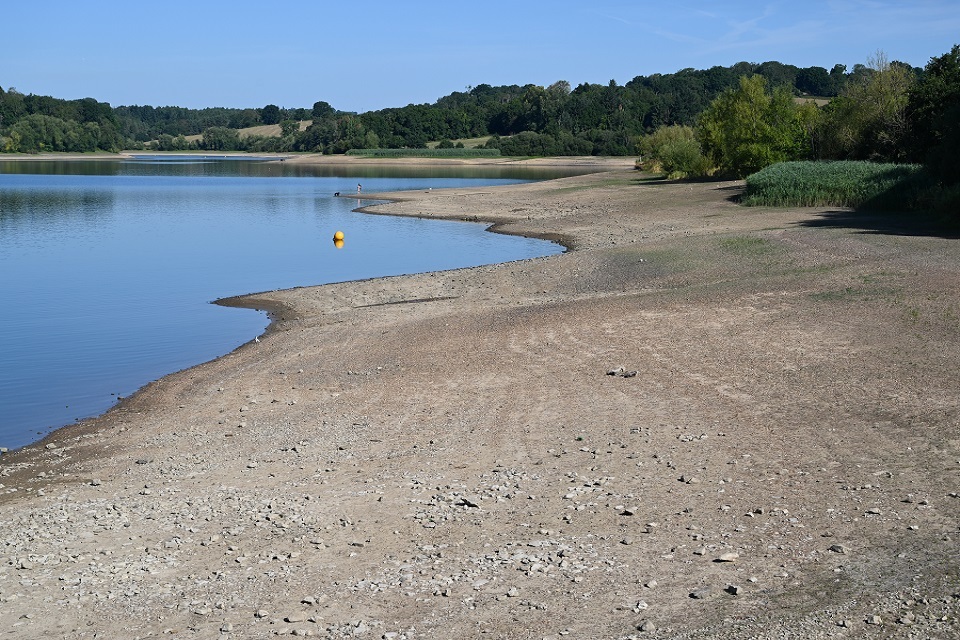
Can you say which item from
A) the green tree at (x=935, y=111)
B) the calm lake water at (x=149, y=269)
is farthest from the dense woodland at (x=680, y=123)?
the calm lake water at (x=149, y=269)

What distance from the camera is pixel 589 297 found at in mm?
21969

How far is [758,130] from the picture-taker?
2341 inches

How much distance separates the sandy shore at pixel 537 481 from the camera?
7.50 meters

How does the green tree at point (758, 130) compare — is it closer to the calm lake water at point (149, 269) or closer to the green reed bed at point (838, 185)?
the green reed bed at point (838, 185)

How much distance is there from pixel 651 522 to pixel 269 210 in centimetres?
5260

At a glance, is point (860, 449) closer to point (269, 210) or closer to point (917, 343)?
point (917, 343)

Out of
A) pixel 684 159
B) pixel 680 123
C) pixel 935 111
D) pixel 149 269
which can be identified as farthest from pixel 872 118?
pixel 680 123

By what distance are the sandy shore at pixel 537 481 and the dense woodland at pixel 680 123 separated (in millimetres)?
20311

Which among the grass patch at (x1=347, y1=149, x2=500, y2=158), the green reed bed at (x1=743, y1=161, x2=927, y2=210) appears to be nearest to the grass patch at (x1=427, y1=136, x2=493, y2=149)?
the grass patch at (x1=347, y1=149, x2=500, y2=158)

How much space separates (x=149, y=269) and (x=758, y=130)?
3898cm

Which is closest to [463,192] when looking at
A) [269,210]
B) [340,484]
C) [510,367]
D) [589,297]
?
[269,210]

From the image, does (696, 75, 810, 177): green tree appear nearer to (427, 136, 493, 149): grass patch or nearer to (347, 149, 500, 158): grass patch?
(347, 149, 500, 158): grass patch

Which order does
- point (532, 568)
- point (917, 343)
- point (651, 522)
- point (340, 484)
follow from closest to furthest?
point (532, 568), point (651, 522), point (340, 484), point (917, 343)

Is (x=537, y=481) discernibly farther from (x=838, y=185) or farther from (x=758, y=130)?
(x=758, y=130)
